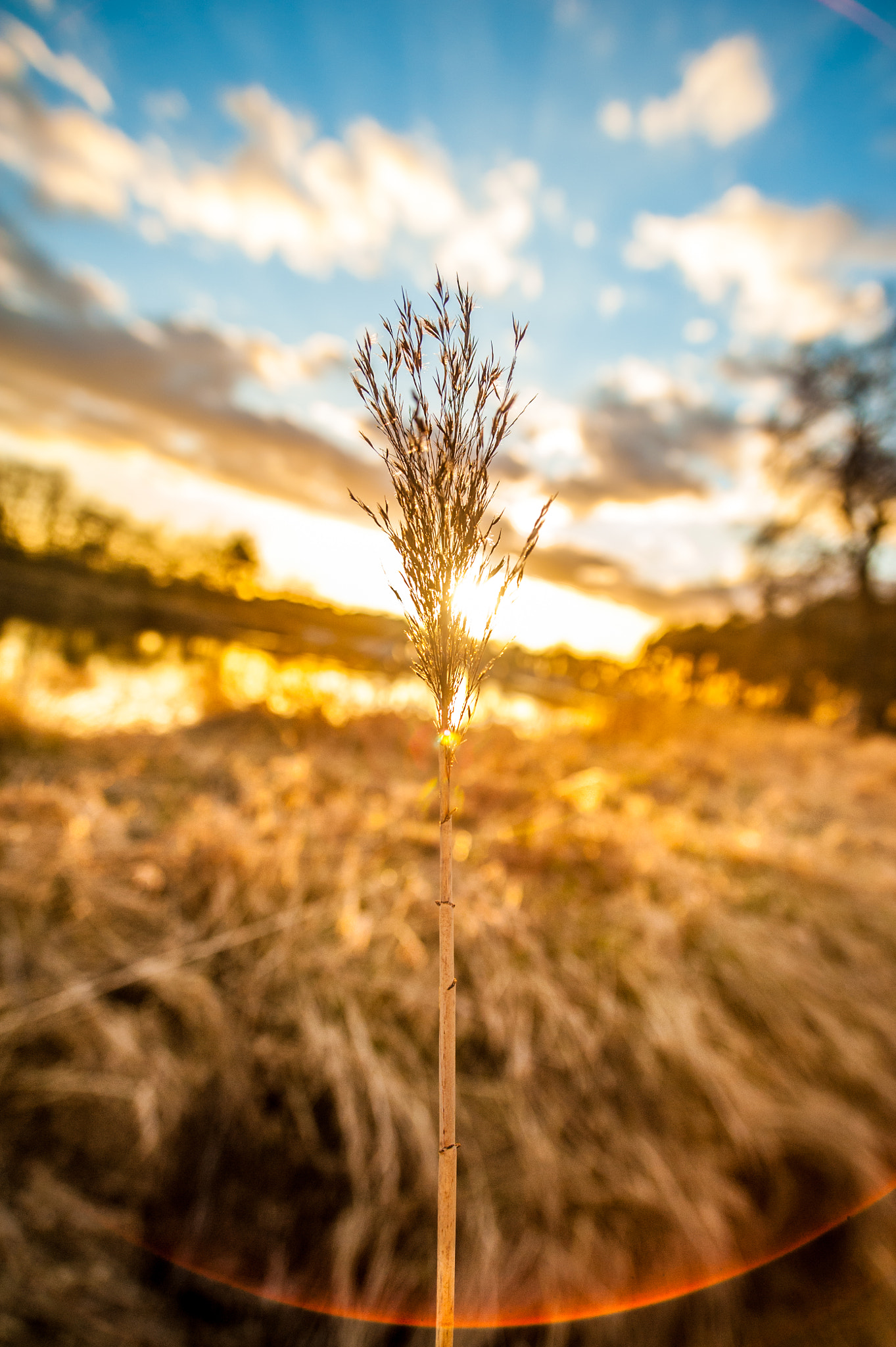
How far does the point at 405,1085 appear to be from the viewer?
2.07 metres

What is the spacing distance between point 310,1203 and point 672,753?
5.58 m

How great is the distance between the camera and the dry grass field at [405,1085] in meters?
1.78

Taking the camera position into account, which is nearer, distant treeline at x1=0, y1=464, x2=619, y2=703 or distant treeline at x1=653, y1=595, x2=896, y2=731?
distant treeline at x1=653, y1=595, x2=896, y2=731

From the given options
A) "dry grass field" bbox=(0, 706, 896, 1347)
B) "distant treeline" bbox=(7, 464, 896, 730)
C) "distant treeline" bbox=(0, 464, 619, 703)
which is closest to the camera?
"dry grass field" bbox=(0, 706, 896, 1347)

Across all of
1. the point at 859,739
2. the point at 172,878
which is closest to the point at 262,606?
the point at 859,739

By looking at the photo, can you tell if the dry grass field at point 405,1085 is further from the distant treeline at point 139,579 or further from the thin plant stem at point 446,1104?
the distant treeline at point 139,579

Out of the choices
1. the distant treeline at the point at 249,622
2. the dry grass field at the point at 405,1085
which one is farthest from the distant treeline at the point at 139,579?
the dry grass field at the point at 405,1085

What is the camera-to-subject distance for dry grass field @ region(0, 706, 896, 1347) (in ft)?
5.82

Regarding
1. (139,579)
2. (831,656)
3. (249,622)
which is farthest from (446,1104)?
(139,579)

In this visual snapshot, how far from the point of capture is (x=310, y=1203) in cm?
189

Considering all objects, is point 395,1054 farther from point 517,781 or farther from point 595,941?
point 517,781

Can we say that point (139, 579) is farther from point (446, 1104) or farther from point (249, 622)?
point (446, 1104)

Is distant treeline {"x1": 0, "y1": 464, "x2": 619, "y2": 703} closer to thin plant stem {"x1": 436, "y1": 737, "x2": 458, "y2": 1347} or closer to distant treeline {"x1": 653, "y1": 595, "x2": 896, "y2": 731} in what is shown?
distant treeline {"x1": 653, "y1": 595, "x2": 896, "y2": 731}

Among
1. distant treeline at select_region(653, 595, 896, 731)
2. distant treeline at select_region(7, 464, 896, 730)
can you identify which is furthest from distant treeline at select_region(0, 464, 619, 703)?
distant treeline at select_region(653, 595, 896, 731)
